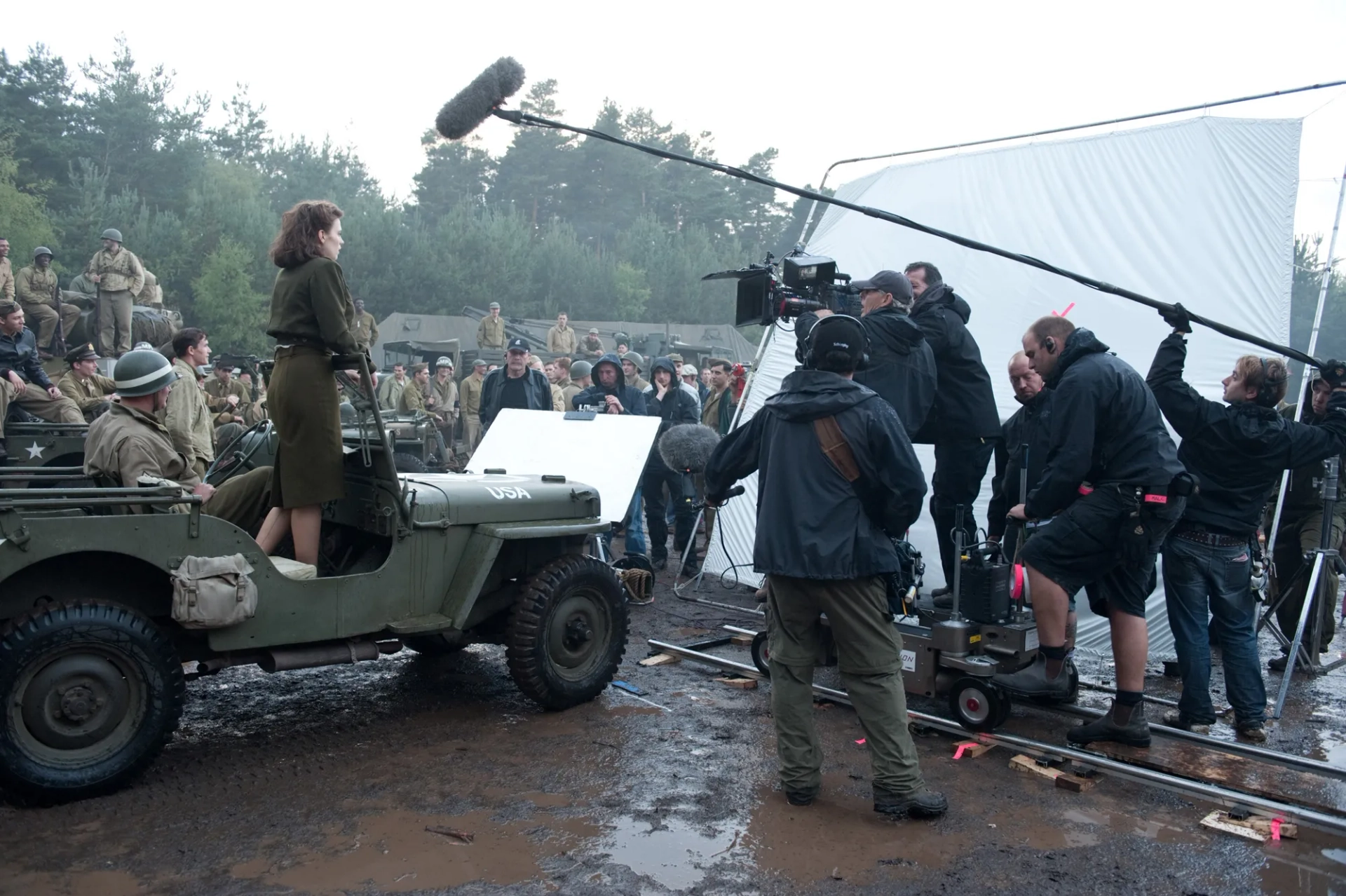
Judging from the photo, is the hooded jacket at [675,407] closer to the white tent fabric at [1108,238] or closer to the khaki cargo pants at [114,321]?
the white tent fabric at [1108,238]

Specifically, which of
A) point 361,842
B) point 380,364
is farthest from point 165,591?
point 380,364

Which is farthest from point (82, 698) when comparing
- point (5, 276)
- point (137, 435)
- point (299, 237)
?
point (5, 276)

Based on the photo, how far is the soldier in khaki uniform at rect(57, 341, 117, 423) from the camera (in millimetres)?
10789

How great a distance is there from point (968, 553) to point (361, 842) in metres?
3.42

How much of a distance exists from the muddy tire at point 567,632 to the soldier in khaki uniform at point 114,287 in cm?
1399

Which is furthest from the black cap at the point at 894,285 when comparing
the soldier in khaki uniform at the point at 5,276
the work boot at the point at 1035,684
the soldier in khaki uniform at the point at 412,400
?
the soldier in khaki uniform at the point at 5,276

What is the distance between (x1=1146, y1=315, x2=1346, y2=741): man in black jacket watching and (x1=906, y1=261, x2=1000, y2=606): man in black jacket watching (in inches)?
43.0

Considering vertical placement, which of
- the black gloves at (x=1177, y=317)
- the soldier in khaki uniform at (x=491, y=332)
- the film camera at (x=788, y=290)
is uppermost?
the soldier in khaki uniform at (x=491, y=332)

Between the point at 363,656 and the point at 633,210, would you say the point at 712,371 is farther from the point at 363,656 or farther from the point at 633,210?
the point at 633,210

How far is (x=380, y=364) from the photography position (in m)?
25.5

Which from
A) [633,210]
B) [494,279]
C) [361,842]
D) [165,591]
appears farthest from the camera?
[633,210]

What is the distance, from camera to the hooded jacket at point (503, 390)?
10.2 meters

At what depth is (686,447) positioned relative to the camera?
862 centimetres

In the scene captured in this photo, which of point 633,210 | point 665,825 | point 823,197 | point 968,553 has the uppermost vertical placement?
point 633,210
